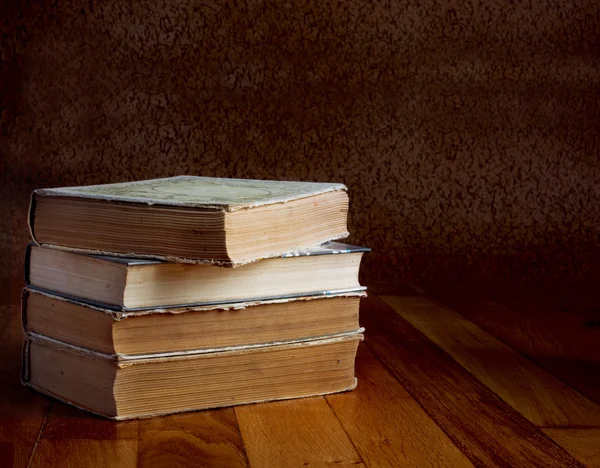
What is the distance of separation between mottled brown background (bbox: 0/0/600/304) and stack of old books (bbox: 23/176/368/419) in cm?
59

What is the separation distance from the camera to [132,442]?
78 cm

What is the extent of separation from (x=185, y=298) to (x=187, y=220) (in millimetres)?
90

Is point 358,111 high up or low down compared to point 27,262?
up

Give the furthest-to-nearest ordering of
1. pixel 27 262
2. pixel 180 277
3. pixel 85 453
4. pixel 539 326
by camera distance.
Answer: pixel 539 326
pixel 27 262
pixel 180 277
pixel 85 453

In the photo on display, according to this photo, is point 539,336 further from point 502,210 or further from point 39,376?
point 39,376

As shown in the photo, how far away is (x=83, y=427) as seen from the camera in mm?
819

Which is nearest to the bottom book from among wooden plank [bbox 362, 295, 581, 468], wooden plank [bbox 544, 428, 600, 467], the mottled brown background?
wooden plank [bbox 362, 295, 581, 468]

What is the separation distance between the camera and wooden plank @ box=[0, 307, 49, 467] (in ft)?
2.45

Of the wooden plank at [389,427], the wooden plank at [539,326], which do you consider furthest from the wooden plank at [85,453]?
the wooden plank at [539,326]

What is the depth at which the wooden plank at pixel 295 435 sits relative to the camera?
0.75 m

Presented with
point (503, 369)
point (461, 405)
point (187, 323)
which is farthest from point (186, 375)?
point (503, 369)

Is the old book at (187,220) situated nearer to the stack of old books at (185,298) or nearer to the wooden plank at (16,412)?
the stack of old books at (185,298)

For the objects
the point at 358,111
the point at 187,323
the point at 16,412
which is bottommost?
the point at 16,412

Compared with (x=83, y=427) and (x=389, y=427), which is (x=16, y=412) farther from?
(x=389, y=427)
